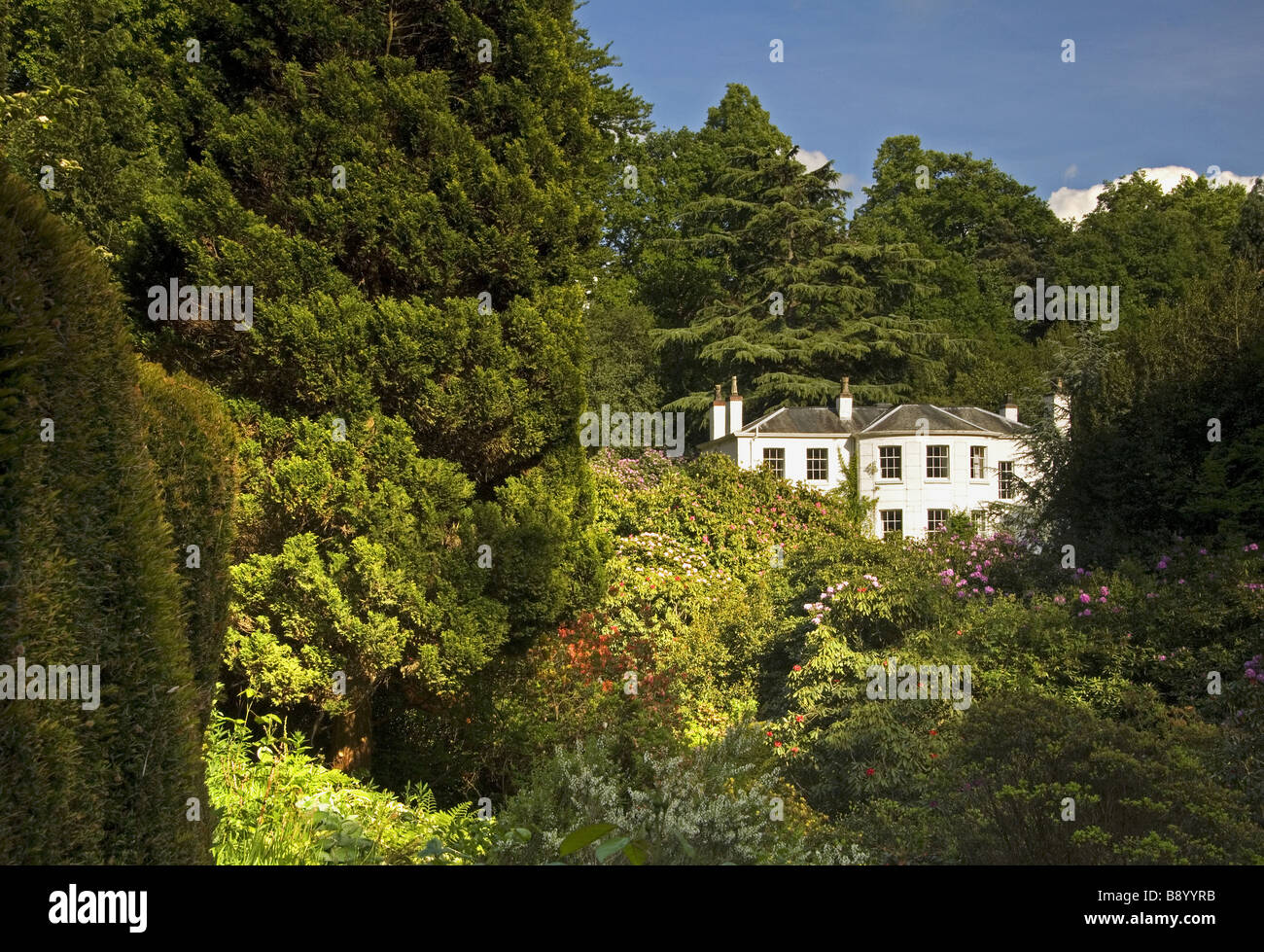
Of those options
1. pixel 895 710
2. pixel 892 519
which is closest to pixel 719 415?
pixel 892 519

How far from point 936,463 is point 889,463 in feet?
4.54

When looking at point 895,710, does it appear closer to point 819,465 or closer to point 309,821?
point 309,821

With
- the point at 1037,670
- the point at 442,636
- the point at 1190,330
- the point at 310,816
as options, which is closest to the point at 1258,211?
the point at 1190,330

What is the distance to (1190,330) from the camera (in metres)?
12.4

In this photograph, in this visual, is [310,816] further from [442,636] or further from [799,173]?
[799,173]

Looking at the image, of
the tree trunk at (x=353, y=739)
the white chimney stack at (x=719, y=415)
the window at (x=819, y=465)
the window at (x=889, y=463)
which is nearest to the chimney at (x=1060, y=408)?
the window at (x=889, y=463)
